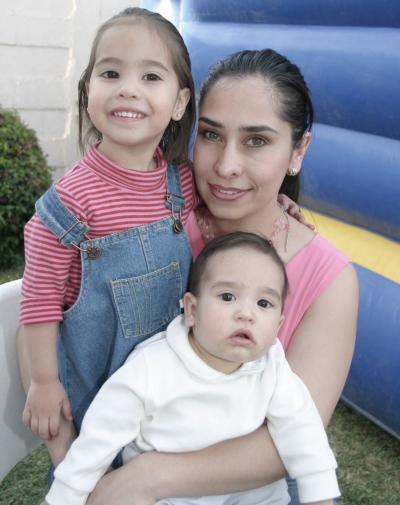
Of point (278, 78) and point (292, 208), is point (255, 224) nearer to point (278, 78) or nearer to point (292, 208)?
point (292, 208)

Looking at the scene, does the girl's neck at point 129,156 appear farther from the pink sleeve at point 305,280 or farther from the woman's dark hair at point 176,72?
the pink sleeve at point 305,280

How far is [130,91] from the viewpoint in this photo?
1.36 m

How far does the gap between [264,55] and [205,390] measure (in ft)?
2.30

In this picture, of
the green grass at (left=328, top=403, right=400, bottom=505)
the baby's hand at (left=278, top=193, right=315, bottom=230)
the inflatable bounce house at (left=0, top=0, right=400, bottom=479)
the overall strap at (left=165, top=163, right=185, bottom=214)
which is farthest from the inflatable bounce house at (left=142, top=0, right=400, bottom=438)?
the overall strap at (left=165, top=163, right=185, bottom=214)

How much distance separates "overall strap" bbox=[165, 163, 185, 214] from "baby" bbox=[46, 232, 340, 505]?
0.55 feet

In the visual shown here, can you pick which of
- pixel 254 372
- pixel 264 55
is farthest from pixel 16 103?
pixel 254 372

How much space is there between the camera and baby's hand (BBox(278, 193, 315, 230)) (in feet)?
5.32

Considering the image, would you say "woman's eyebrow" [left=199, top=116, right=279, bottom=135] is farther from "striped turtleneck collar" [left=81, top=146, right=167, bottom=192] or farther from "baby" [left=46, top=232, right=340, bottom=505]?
"baby" [left=46, top=232, right=340, bottom=505]

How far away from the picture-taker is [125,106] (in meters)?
1.37

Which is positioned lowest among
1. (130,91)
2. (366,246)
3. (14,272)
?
(14,272)

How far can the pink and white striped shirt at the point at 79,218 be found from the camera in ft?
4.33

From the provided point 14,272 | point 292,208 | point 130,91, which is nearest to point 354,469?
point 292,208

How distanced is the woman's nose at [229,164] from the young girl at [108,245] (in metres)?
0.10

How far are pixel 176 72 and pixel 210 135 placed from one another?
0.14 meters
